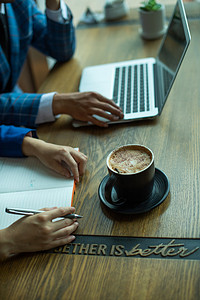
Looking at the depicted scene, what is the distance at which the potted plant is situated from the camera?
4.77ft

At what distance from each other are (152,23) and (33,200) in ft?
3.37

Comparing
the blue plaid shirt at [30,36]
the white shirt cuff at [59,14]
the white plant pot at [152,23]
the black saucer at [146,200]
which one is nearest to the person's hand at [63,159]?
the black saucer at [146,200]

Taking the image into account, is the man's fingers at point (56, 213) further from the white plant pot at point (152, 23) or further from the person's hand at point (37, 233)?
the white plant pot at point (152, 23)

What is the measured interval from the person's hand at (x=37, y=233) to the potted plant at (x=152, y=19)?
3.46 feet

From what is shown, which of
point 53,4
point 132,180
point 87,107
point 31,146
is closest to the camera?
point 132,180

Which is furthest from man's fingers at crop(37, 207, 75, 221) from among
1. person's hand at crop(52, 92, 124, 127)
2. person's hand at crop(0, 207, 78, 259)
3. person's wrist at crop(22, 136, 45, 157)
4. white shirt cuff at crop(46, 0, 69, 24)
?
white shirt cuff at crop(46, 0, 69, 24)

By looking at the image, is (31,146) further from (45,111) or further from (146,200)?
(146,200)

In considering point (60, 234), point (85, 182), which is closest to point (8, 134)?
point (85, 182)

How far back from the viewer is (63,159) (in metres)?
0.89

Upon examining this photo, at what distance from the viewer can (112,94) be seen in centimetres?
119

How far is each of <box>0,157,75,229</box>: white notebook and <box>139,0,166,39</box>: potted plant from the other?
2.88 ft

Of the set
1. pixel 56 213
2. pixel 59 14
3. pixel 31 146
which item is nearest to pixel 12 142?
pixel 31 146

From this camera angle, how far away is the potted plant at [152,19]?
1.45 meters

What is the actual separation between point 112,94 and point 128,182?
0.55 m
